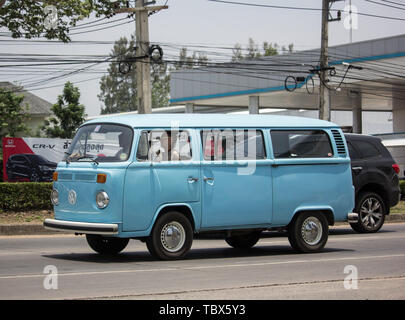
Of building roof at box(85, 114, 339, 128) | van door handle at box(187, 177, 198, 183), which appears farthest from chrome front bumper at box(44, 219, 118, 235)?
building roof at box(85, 114, 339, 128)

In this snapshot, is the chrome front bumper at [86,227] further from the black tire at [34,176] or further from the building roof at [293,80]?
the building roof at [293,80]

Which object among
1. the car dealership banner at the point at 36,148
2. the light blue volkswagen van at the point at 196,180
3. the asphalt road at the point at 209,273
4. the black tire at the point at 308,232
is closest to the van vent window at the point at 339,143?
the light blue volkswagen van at the point at 196,180

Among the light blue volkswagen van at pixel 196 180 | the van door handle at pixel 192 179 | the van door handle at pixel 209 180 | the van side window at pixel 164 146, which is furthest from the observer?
the van door handle at pixel 209 180

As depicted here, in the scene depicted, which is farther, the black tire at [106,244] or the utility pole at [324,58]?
the utility pole at [324,58]

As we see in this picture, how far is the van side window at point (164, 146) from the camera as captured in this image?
10938 mm

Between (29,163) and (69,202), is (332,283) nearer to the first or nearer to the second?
(69,202)

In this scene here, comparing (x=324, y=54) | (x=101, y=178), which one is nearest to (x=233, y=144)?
(x=101, y=178)

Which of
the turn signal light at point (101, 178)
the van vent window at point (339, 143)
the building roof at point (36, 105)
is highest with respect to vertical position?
the building roof at point (36, 105)

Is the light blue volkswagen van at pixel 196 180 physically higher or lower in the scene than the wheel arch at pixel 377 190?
higher

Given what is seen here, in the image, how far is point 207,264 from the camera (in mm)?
10820

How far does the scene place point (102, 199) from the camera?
10.6 metres

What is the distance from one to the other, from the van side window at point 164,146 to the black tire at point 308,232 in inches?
94.9

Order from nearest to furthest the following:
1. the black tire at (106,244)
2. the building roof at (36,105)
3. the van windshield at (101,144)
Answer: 1. the van windshield at (101,144)
2. the black tire at (106,244)
3. the building roof at (36,105)
